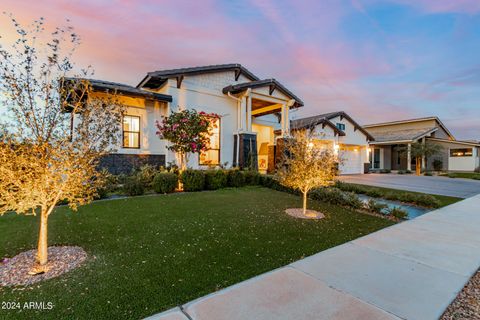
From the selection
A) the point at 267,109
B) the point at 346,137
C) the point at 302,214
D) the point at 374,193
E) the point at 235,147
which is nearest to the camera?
the point at 302,214

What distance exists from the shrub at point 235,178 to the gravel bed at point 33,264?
7274mm

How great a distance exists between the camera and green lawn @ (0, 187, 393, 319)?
2.35 meters

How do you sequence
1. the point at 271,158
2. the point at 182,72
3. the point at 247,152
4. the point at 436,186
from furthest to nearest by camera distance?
the point at 271,158
the point at 436,186
the point at 247,152
the point at 182,72

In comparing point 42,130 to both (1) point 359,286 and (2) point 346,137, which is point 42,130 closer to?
(1) point 359,286

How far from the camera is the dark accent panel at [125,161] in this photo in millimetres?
9979

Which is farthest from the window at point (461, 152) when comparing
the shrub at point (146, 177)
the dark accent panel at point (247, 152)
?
the shrub at point (146, 177)

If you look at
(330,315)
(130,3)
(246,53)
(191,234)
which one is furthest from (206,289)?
(246,53)

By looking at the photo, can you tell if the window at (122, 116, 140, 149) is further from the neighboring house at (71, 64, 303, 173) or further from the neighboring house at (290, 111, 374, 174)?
the neighboring house at (290, 111, 374, 174)

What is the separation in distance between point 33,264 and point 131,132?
8.57m

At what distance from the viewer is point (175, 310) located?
2150mm

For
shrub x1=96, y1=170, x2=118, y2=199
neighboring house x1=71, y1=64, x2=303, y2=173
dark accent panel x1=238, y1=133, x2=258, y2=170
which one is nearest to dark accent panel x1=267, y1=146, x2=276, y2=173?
neighboring house x1=71, y1=64, x2=303, y2=173

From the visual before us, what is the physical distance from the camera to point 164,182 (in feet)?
28.8

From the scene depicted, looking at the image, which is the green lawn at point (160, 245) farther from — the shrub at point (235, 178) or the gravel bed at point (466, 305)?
the shrub at point (235, 178)

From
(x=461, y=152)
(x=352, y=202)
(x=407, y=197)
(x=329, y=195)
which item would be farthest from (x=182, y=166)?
(x=461, y=152)
